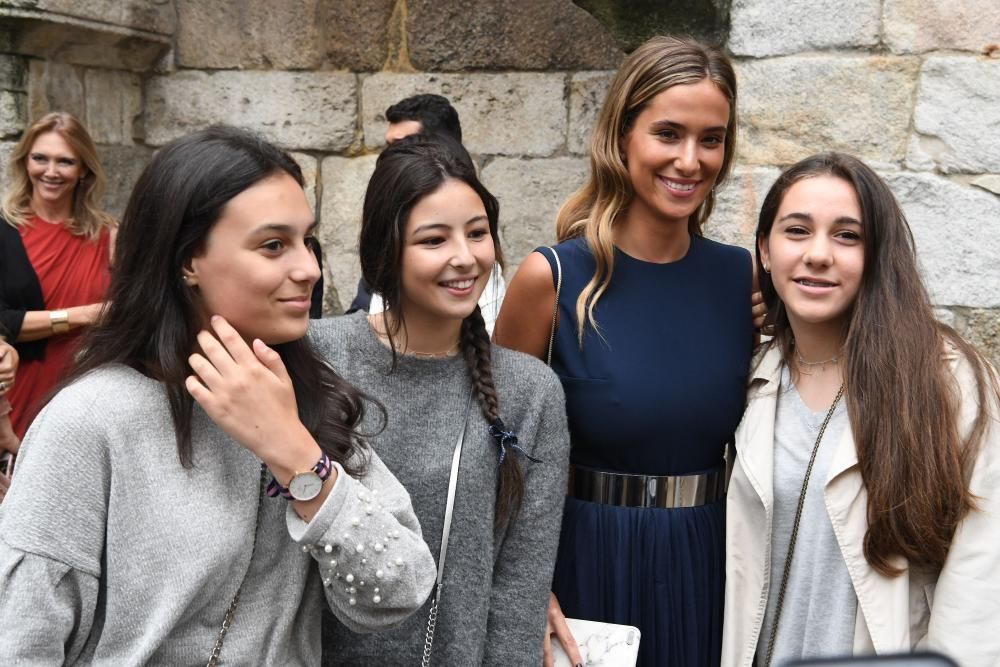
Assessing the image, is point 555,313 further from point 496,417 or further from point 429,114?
point 429,114

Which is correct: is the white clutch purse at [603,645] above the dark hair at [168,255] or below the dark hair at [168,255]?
below

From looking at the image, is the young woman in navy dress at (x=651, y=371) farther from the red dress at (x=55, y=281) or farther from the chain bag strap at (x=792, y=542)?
the red dress at (x=55, y=281)

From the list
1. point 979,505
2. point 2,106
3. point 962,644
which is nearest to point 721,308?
point 979,505

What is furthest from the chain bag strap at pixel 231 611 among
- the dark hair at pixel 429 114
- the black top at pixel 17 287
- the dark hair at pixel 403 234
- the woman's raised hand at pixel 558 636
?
the black top at pixel 17 287

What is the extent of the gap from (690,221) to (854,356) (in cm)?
62

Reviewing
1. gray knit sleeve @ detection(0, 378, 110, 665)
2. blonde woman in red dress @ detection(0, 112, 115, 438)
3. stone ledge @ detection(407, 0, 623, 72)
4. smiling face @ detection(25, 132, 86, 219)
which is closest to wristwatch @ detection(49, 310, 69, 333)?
blonde woman in red dress @ detection(0, 112, 115, 438)

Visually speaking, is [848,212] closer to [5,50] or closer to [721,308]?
[721,308]

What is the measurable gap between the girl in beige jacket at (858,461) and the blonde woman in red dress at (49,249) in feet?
9.35

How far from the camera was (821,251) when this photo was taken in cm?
208

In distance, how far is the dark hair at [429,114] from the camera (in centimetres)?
384

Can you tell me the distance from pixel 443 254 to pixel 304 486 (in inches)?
26.9

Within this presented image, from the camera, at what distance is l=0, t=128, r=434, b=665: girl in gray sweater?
138 cm

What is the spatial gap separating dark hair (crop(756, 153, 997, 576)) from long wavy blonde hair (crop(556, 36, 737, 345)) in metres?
0.35

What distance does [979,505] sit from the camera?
1.90 meters
